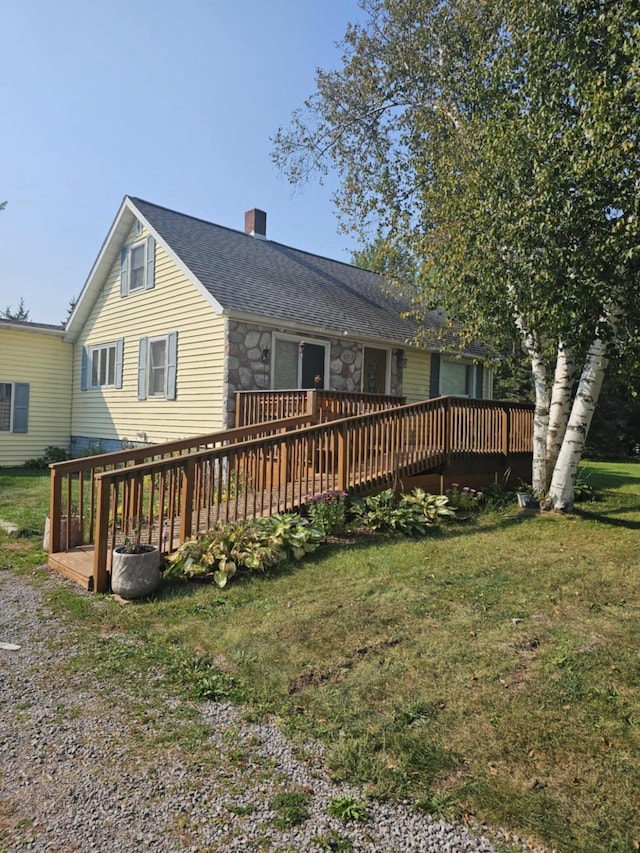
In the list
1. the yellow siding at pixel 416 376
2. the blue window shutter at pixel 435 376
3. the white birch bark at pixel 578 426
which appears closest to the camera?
the white birch bark at pixel 578 426

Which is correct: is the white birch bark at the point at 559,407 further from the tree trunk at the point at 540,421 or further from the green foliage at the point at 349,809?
the green foliage at the point at 349,809

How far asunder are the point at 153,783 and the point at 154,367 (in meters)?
11.5

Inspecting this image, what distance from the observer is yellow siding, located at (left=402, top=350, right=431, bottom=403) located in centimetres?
1412

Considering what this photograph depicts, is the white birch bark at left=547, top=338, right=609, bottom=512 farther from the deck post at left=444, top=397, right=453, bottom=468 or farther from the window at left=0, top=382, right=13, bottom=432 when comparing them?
the window at left=0, top=382, right=13, bottom=432

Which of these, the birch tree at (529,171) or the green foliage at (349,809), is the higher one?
the birch tree at (529,171)

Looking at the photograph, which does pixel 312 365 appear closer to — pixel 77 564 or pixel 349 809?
pixel 77 564

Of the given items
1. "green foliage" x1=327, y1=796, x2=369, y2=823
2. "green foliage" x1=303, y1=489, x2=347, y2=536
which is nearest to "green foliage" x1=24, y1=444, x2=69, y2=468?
"green foliage" x1=303, y1=489, x2=347, y2=536

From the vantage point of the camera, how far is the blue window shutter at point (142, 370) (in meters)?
13.0

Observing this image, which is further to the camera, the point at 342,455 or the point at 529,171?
the point at 342,455

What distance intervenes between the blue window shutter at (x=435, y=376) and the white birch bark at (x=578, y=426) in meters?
6.95

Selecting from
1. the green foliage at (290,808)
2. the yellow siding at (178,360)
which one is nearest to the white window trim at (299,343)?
the yellow siding at (178,360)

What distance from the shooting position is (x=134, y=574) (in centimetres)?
477

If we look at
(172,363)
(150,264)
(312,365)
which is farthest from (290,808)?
(150,264)

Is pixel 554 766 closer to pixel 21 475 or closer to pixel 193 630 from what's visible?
pixel 193 630
